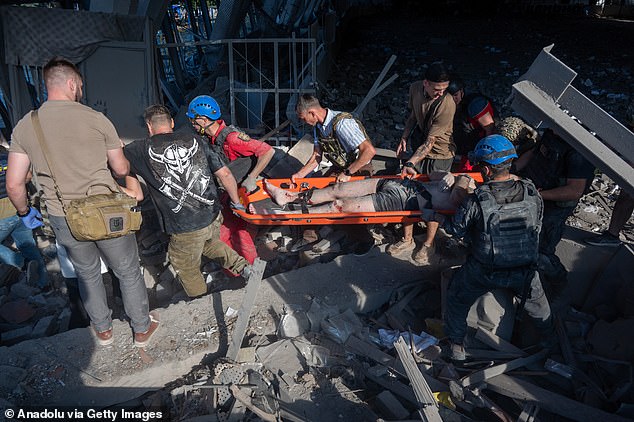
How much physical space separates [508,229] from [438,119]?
1722 mm

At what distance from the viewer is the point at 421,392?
7.36ft

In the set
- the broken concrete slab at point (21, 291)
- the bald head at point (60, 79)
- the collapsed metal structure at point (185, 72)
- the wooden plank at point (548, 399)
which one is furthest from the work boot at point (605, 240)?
the broken concrete slab at point (21, 291)

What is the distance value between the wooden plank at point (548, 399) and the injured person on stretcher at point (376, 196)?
163cm

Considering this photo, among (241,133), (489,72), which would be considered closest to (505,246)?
(241,133)

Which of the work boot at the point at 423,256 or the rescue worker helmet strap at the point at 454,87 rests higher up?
the rescue worker helmet strap at the point at 454,87

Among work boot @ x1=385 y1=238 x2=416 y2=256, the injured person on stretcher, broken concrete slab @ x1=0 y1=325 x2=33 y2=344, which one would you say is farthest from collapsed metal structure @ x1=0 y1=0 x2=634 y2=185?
broken concrete slab @ x1=0 y1=325 x2=33 y2=344

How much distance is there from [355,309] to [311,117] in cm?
184

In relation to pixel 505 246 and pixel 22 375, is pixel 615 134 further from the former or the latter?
pixel 22 375

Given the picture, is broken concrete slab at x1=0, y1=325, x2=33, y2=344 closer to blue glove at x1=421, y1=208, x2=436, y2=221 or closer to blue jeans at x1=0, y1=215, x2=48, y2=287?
blue jeans at x1=0, y1=215, x2=48, y2=287

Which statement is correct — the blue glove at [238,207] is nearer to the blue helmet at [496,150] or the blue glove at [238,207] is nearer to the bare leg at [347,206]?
the bare leg at [347,206]

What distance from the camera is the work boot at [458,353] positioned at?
3.27 m

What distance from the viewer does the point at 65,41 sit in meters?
6.30

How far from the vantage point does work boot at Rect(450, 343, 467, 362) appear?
10.7ft

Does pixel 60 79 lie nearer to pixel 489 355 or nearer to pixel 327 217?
pixel 327 217
